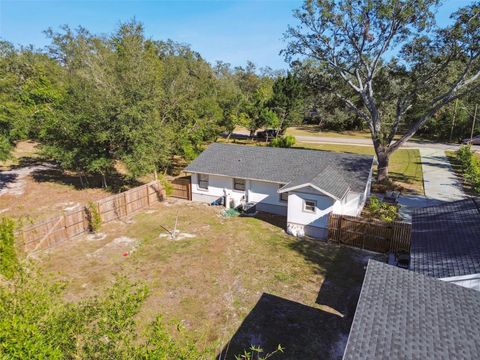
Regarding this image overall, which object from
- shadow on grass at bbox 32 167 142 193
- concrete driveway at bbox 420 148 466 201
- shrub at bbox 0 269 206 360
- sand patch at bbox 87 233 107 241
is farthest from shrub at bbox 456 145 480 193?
shadow on grass at bbox 32 167 142 193

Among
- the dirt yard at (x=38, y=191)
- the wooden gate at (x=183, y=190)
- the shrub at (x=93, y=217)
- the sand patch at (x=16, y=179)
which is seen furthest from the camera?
the sand patch at (x=16, y=179)

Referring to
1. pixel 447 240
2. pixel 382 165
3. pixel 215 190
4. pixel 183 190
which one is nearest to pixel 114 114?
pixel 183 190

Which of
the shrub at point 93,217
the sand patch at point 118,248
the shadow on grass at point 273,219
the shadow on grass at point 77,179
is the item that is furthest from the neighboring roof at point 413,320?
the shadow on grass at point 77,179

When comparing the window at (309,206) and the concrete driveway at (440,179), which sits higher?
the window at (309,206)

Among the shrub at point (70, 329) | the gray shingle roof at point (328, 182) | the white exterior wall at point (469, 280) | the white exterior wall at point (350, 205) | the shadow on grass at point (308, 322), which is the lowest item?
the shadow on grass at point (308, 322)

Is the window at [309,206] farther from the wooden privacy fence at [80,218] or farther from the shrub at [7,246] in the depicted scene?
the shrub at [7,246]

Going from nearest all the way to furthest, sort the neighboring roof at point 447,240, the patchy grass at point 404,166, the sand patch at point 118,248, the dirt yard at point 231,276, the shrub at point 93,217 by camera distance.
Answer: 1. the neighboring roof at point 447,240
2. the dirt yard at point 231,276
3. the sand patch at point 118,248
4. the shrub at point 93,217
5. the patchy grass at point 404,166

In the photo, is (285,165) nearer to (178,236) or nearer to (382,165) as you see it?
(178,236)
